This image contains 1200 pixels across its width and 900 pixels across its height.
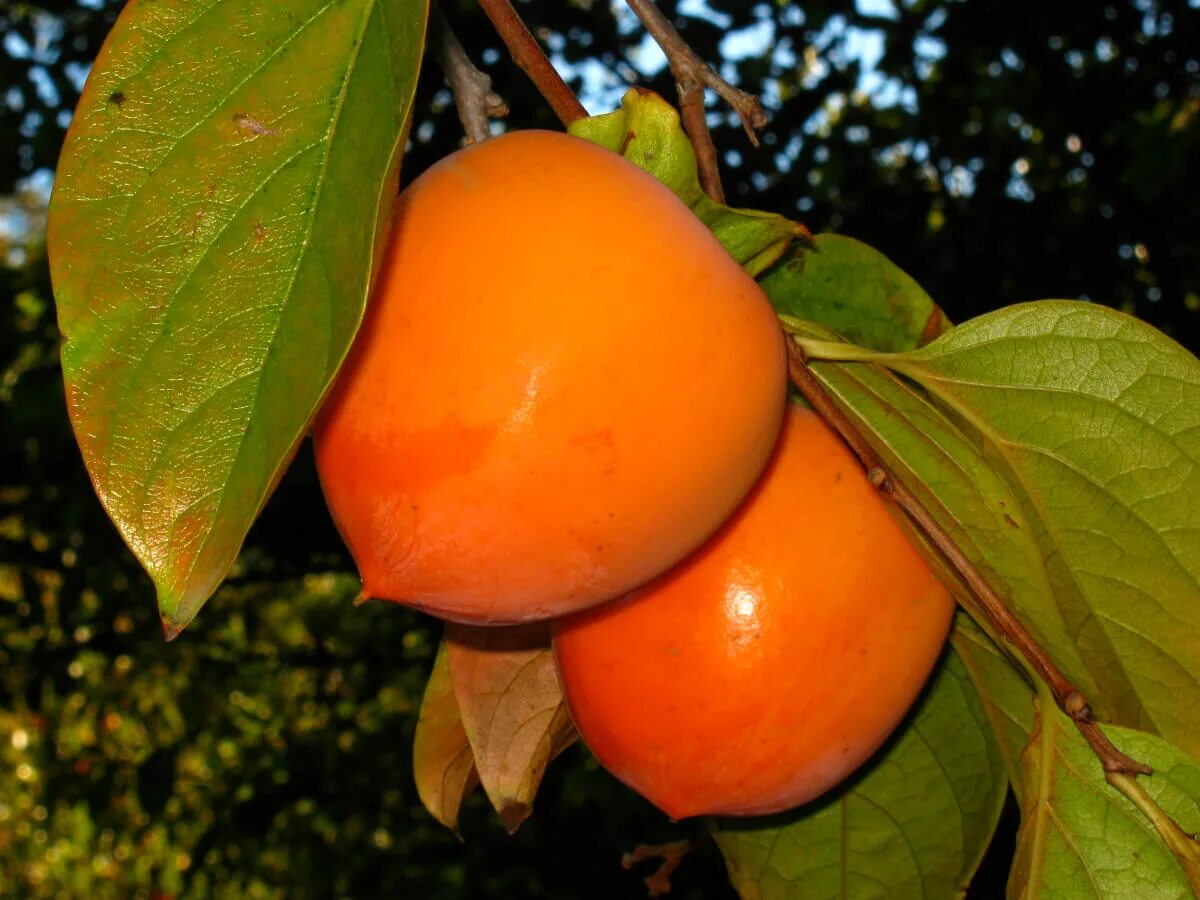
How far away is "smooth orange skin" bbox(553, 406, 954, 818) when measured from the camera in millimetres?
796

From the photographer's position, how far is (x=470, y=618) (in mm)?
709

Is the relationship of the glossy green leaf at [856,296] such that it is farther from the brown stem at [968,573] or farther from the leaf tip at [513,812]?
the leaf tip at [513,812]

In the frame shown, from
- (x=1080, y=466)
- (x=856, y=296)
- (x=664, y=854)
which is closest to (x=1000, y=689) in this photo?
(x=1080, y=466)

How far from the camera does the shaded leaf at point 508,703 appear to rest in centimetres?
102

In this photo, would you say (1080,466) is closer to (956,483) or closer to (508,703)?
(956,483)

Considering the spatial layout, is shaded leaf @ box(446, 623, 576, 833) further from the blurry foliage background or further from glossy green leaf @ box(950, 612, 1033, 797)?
the blurry foliage background

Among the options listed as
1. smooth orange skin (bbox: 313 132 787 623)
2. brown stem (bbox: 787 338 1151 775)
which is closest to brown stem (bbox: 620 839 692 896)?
brown stem (bbox: 787 338 1151 775)

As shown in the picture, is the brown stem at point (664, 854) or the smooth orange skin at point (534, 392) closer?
the smooth orange skin at point (534, 392)

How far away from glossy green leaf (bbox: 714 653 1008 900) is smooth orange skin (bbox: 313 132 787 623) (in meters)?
0.47

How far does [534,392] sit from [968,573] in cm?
36

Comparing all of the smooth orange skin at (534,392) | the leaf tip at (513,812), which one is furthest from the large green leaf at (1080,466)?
the leaf tip at (513,812)

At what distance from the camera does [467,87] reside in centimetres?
88

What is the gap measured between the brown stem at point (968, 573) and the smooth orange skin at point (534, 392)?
0.48 ft

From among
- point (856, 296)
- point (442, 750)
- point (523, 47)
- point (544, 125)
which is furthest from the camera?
point (544, 125)
